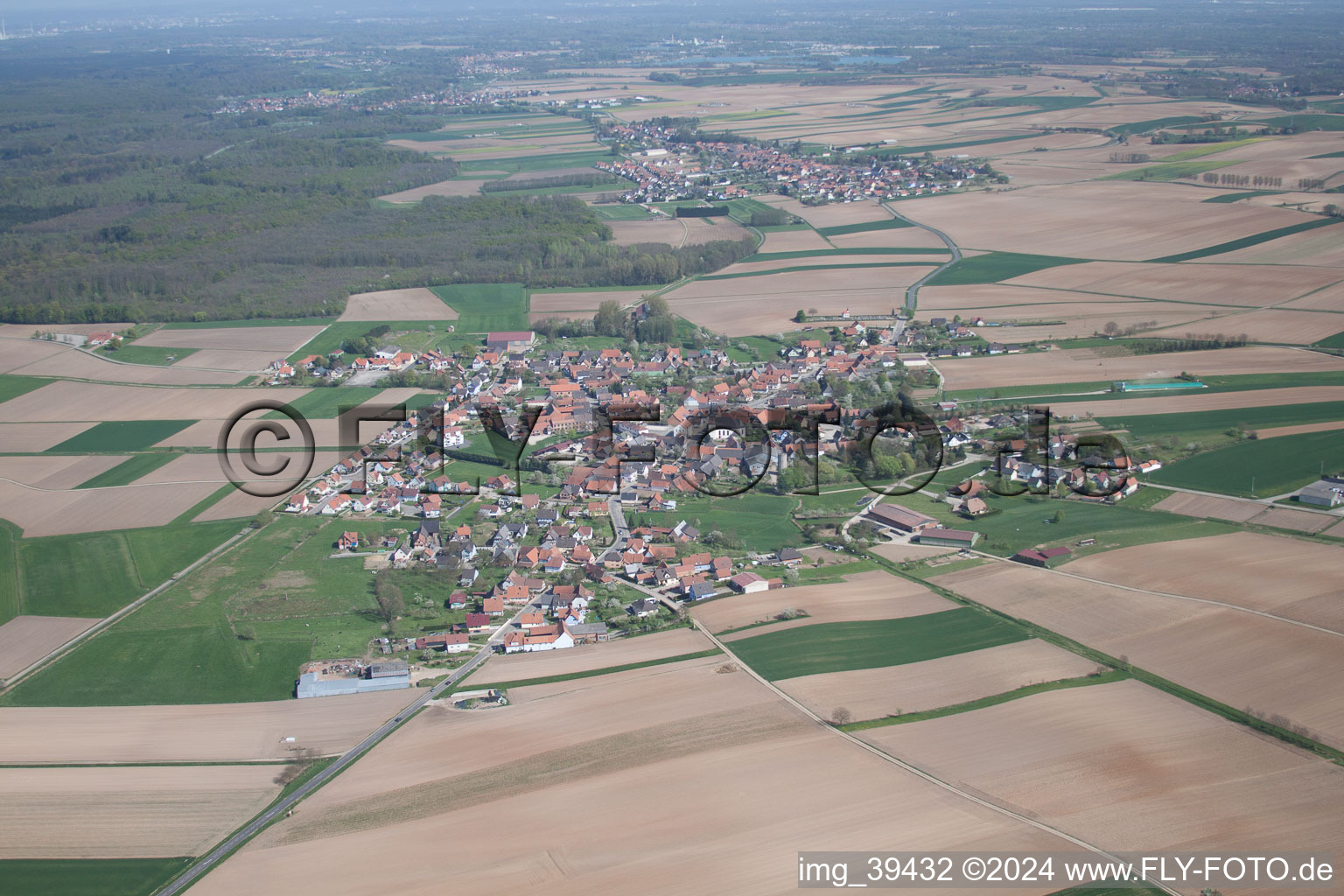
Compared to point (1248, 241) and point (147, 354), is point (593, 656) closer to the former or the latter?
point (147, 354)

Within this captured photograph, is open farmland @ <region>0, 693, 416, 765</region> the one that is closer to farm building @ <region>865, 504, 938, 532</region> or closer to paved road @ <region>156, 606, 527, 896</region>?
paved road @ <region>156, 606, 527, 896</region>

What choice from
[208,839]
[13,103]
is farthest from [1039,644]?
[13,103]

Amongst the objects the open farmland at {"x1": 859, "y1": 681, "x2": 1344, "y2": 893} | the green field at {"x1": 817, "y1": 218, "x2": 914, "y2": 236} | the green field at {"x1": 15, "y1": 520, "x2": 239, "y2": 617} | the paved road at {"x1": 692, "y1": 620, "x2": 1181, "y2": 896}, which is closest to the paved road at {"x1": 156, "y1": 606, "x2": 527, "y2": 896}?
the paved road at {"x1": 692, "y1": 620, "x2": 1181, "y2": 896}

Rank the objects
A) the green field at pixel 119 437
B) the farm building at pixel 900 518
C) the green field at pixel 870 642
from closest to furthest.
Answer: the green field at pixel 870 642
the farm building at pixel 900 518
the green field at pixel 119 437

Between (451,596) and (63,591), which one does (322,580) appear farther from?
(63,591)

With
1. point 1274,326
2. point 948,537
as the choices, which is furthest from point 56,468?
point 1274,326

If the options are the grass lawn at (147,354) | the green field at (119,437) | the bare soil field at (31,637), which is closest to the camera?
the bare soil field at (31,637)

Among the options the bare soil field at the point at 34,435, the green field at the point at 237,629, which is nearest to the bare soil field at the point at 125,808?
the green field at the point at 237,629

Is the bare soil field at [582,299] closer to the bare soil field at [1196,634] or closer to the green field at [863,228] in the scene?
the green field at [863,228]

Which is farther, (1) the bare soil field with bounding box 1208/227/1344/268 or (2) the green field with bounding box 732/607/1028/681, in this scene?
(1) the bare soil field with bounding box 1208/227/1344/268
